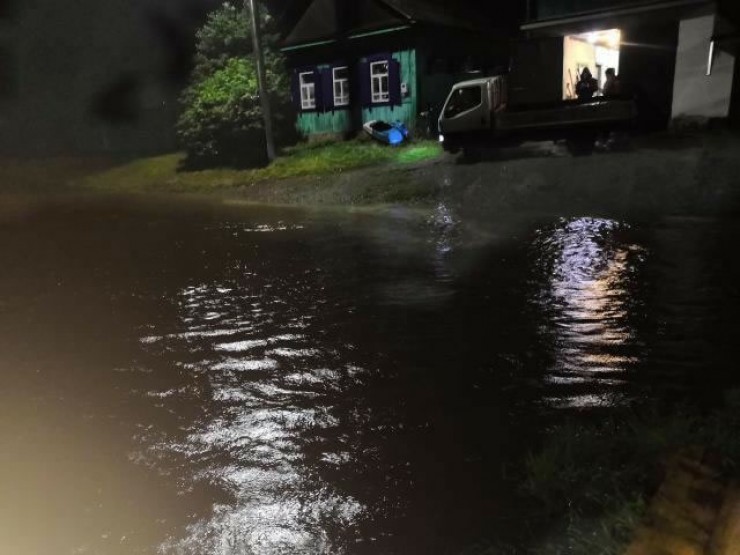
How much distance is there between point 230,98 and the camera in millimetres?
24734

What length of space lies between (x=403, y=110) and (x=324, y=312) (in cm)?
1817

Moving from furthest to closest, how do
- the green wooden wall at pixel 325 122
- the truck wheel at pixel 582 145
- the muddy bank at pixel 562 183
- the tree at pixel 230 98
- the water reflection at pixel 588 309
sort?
the green wooden wall at pixel 325 122 < the tree at pixel 230 98 < the truck wheel at pixel 582 145 < the muddy bank at pixel 562 183 < the water reflection at pixel 588 309

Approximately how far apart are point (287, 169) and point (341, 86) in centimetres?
643

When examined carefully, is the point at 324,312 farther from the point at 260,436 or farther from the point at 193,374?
the point at 260,436

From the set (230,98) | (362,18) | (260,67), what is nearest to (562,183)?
(260,67)

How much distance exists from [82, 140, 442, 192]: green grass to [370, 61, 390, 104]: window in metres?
2.45

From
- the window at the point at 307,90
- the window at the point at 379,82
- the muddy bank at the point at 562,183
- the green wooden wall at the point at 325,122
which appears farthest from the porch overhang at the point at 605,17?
the window at the point at 307,90

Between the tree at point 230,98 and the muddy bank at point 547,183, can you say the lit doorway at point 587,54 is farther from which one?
the tree at point 230,98

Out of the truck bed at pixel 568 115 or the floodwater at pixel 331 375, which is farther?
the truck bed at pixel 568 115

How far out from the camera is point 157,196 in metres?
21.6

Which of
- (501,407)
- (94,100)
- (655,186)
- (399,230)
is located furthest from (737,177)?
(94,100)

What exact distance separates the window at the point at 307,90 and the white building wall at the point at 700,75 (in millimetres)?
15886

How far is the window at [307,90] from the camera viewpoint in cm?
2702

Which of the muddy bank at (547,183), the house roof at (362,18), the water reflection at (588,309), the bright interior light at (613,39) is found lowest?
the water reflection at (588,309)
